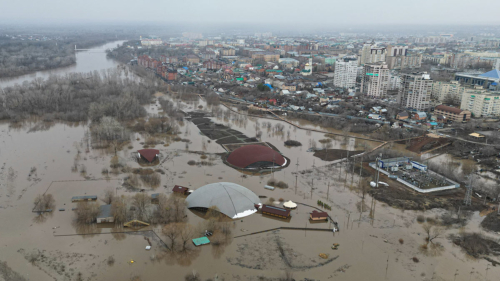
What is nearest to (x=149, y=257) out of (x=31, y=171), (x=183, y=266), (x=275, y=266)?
(x=183, y=266)

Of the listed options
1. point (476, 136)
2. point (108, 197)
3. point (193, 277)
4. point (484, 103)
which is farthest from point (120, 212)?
point (484, 103)

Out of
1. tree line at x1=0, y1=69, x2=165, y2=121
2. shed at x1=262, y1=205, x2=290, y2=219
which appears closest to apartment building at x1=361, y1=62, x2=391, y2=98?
tree line at x1=0, y1=69, x2=165, y2=121

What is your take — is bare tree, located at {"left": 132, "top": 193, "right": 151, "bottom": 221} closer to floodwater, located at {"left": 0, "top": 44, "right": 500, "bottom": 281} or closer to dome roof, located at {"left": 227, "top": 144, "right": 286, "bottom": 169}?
floodwater, located at {"left": 0, "top": 44, "right": 500, "bottom": 281}

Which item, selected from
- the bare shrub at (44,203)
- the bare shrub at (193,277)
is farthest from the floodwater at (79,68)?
the bare shrub at (193,277)

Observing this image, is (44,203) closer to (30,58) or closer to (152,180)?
(152,180)

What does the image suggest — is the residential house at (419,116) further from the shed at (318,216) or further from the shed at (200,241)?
the shed at (200,241)

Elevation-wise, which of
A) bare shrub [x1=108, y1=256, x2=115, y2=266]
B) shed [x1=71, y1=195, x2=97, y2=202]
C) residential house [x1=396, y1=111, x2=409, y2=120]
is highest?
residential house [x1=396, y1=111, x2=409, y2=120]
